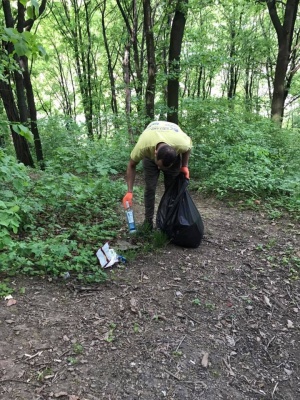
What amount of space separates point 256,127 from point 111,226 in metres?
5.64

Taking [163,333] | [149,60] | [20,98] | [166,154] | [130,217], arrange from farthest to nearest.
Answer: [149,60] < [20,98] < [130,217] < [166,154] < [163,333]

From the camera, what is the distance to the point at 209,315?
103 inches

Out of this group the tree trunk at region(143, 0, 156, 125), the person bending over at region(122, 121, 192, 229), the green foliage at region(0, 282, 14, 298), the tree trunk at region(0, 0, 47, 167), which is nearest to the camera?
the green foliage at region(0, 282, 14, 298)

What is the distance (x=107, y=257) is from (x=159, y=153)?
1.18 meters

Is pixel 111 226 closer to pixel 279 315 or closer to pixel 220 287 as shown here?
pixel 220 287

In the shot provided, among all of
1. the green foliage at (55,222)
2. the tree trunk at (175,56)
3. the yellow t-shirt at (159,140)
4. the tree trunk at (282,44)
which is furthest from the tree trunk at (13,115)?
the tree trunk at (282,44)

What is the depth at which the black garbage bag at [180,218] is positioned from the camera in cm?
345

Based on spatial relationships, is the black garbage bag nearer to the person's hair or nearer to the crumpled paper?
the person's hair

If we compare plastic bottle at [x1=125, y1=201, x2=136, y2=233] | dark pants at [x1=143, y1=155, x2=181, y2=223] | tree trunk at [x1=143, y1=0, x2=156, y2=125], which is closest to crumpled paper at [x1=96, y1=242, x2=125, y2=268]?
plastic bottle at [x1=125, y1=201, x2=136, y2=233]

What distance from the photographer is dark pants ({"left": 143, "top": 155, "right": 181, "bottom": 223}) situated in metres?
3.60

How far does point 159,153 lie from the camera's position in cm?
318

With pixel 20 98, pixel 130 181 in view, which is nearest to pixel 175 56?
pixel 20 98

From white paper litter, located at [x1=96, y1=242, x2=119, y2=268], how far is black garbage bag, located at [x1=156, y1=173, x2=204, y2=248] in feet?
2.35

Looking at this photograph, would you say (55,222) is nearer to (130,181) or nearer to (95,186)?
(95,186)
